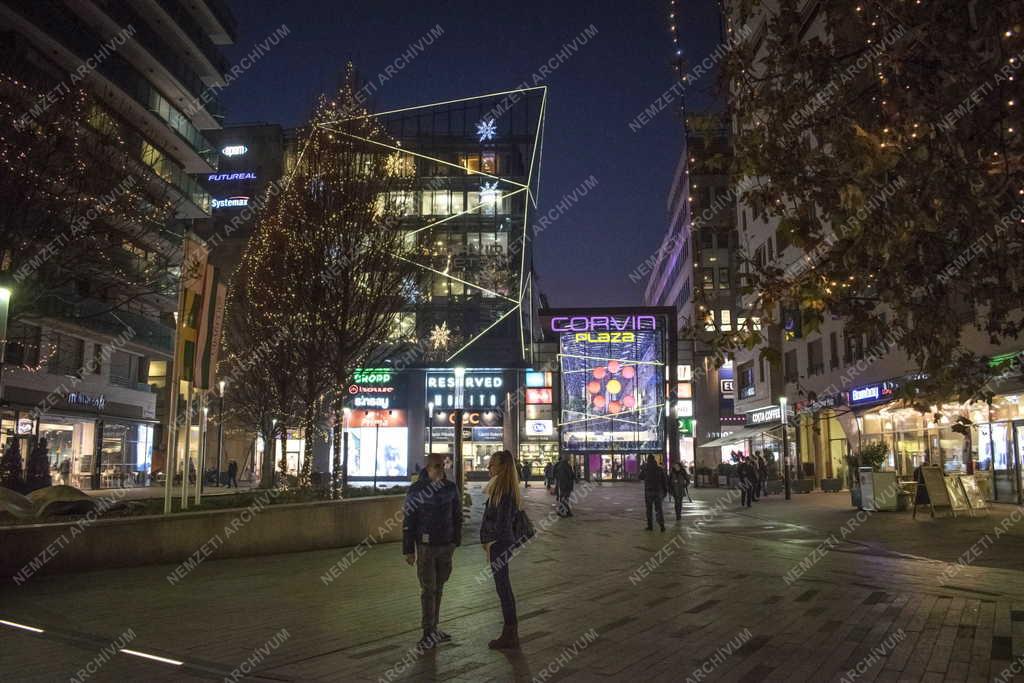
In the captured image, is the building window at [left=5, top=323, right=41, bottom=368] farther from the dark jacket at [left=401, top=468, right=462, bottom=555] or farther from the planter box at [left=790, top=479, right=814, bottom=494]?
the planter box at [left=790, top=479, right=814, bottom=494]

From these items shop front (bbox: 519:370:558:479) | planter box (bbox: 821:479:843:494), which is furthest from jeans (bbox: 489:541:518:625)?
shop front (bbox: 519:370:558:479)

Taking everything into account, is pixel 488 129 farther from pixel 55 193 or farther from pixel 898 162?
pixel 898 162

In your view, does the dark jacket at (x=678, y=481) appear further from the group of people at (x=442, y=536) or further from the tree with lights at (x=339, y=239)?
the group of people at (x=442, y=536)

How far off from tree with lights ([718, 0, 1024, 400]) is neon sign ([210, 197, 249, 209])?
7333 centimetres

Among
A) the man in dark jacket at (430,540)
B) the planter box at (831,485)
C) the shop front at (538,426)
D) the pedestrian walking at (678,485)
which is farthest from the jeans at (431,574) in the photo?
the shop front at (538,426)

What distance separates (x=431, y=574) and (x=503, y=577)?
680 mm

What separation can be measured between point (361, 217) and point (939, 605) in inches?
569

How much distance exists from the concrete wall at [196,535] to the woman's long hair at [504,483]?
288 inches

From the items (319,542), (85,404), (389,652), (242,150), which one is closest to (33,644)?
(389,652)

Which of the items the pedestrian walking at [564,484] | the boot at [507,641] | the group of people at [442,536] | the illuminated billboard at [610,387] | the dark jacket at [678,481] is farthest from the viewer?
the illuminated billboard at [610,387]

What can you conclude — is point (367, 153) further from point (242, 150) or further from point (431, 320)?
point (242, 150)

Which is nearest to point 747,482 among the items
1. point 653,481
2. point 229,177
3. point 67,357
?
point 653,481

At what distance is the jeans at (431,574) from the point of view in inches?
282

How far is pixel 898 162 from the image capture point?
20.5 feet
